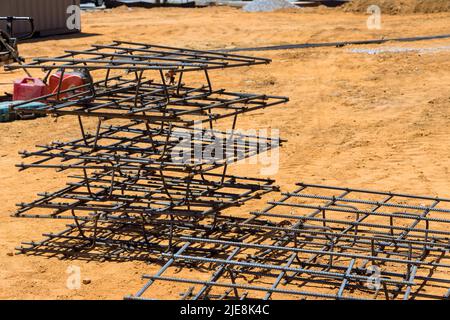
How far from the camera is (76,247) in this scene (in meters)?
7.80

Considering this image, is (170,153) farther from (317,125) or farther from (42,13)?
(42,13)

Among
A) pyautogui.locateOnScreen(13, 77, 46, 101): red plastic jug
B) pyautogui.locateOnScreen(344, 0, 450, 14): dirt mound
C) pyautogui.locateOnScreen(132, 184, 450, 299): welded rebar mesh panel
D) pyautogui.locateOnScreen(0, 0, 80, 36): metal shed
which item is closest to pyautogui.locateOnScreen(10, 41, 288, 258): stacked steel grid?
pyautogui.locateOnScreen(132, 184, 450, 299): welded rebar mesh panel

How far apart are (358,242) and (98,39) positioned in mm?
17637

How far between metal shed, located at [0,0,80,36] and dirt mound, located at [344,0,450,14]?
958 cm

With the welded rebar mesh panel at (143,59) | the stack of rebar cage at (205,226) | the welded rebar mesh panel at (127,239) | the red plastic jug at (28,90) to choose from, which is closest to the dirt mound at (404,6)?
the red plastic jug at (28,90)

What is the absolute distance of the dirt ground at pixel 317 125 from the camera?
24.3 feet

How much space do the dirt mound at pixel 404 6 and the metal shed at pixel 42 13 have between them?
377 inches

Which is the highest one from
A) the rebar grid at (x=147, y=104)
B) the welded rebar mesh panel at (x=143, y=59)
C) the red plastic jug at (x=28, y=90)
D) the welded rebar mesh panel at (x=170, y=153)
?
the welded rebar mesh panel at (x=143, y=59)

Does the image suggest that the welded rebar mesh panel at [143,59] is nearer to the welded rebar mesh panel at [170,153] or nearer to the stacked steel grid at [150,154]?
the stacked steel grid at [150,154]

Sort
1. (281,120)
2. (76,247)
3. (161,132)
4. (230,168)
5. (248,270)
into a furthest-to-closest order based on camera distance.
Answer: (281,120) < (230,168) < (161,132) < (76,247) < (248,270)

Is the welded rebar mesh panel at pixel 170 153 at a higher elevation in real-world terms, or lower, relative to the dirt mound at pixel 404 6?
lower

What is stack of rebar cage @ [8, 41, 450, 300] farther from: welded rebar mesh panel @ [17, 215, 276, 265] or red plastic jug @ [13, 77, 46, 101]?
red plastic jug @ [13, 77, 46, 101]
